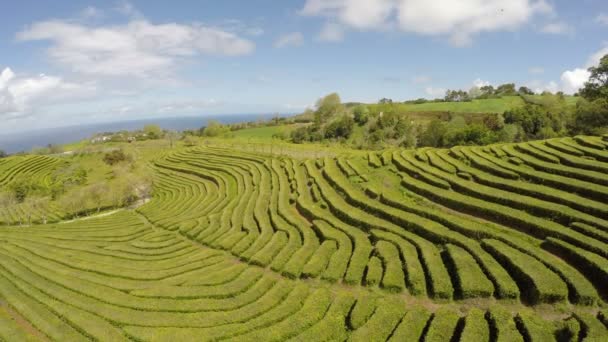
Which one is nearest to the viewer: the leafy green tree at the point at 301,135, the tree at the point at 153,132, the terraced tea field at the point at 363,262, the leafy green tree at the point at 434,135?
the terraced tea field at the point at 363,262

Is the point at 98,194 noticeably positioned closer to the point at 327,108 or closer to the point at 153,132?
the point at 327,108

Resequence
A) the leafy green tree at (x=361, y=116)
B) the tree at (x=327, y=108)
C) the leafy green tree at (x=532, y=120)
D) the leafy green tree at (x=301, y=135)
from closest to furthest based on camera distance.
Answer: the leafy green tree at (x=532, y=120), the leafy green tree at (x=301, y=135), the leafy green tree at (x=361, y=116), the tree at (x=327, y=108)

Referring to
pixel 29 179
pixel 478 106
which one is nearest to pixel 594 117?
pixel 478 106

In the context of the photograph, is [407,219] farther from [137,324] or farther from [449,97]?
[449,97]

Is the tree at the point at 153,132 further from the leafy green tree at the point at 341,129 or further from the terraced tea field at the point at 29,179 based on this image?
→ the leafy green tree at the point at 341,129

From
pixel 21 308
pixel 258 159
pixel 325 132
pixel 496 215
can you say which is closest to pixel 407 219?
pixel 496 215

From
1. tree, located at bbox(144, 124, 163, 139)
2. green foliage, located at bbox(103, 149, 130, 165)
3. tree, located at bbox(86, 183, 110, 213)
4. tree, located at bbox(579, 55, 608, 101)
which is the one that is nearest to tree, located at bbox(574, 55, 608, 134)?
tree, located at bbox(579, 55, 608, 101)

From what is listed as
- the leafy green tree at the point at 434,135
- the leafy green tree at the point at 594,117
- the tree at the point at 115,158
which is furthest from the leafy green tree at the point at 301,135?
the leafy green tree at the point at 594,117

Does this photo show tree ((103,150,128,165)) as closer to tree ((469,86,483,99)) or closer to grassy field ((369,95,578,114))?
grassy field ((369,95,578,114))

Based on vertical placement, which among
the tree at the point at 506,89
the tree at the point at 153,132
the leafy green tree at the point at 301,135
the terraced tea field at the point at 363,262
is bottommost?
the terraced tea field at the point at 363,262
